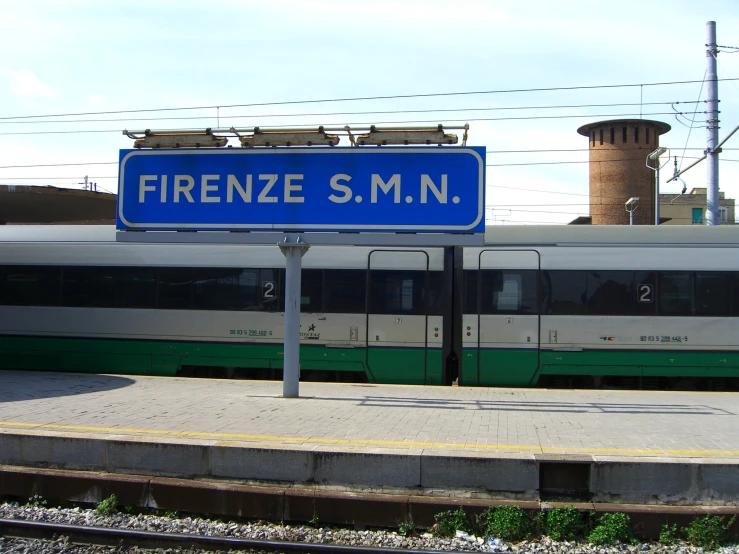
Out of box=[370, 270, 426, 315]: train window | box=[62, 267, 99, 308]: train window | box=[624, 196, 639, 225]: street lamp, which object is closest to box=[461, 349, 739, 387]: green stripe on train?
box=[370, 270, 426, 315]: train window

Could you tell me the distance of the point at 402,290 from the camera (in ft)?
38.1

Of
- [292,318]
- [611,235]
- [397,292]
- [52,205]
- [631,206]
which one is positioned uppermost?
[631,206]

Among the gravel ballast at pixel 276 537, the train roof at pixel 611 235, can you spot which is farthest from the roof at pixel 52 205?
the gravel ballast at pixel 276 537

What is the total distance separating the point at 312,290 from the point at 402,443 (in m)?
5.86

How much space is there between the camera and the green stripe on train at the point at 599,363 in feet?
37.2

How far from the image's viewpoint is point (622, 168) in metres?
55.4

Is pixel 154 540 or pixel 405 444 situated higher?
pixel 405 444

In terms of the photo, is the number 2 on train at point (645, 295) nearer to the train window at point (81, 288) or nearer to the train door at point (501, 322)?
the train door at point (501, 322)

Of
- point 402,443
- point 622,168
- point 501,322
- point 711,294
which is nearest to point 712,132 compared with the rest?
point 711,294

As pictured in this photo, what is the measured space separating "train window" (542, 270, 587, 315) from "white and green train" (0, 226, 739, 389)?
0.02 metres

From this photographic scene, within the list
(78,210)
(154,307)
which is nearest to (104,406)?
(154,307)

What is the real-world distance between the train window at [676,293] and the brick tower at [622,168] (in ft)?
146

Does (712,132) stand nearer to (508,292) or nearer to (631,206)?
(508,292)

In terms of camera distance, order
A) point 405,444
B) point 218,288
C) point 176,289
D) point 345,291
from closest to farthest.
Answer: point 405,444 < point 345,291 < point 218,288 < point 176,289
